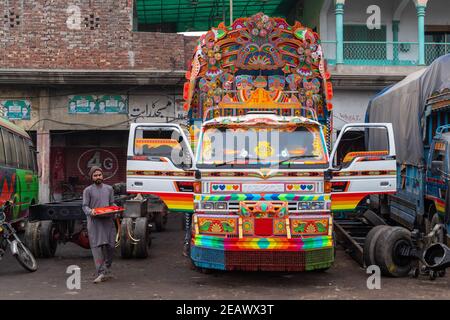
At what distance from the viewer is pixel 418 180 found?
11742 millimetres

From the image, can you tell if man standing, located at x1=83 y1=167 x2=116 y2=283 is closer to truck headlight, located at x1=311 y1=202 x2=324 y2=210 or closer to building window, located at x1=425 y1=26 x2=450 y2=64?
truck headlight, located at x1=311 y1=202 x2=324 y2=210

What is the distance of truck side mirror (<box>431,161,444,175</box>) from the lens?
10095 millimetres

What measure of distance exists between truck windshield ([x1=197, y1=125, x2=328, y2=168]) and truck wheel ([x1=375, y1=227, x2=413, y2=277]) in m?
1.54

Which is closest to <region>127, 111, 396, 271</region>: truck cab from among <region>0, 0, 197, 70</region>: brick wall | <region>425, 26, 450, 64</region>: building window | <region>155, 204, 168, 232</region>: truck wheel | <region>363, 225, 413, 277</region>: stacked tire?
<region>363, 225, 413, 277</region>: stacked tire

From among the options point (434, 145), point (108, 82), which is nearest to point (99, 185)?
point (434, 145)

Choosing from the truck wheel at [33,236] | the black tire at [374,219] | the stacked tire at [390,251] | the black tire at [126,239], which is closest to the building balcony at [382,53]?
the black tire at [374,219]

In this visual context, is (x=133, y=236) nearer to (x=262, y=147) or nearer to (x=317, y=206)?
(x=262, y=147)

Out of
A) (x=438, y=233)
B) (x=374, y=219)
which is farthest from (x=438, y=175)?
(x=374, y=219)

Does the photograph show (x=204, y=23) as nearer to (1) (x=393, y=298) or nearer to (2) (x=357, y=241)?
(2) (x=357, y=241)

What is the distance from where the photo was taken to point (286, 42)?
35.8ft

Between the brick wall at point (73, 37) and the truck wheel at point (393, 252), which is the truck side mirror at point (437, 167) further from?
the brick wall at point (73, 37)

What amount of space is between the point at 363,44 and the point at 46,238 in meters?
14.5

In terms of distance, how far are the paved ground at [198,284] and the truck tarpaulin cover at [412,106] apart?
322 centimetres

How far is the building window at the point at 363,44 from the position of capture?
21.2 metres
